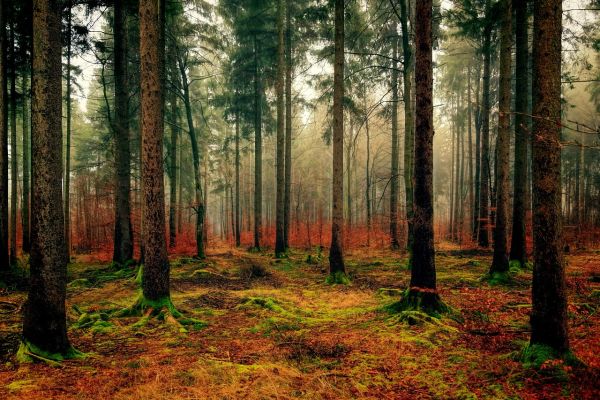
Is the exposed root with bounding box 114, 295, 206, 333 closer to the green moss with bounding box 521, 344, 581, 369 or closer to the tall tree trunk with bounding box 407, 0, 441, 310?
the tall tree trunk with bounding box 407, 0, 441, 310

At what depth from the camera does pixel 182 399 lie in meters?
3.85

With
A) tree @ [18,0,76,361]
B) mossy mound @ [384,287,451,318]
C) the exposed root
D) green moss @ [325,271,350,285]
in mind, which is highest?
tree @ [18,0,76,361]

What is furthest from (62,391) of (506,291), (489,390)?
(506,291)

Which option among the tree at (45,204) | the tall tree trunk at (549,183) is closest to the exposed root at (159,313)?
the tree at (45,204)

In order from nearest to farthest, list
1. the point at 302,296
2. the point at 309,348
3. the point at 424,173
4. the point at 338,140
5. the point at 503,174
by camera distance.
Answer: the point at 309,348 < the point at 424,173 < the point at 302,296 < the point at 503,174 < the point at 338,140

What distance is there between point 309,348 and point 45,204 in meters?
4.45

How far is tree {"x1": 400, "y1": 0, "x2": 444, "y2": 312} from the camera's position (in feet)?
22.0

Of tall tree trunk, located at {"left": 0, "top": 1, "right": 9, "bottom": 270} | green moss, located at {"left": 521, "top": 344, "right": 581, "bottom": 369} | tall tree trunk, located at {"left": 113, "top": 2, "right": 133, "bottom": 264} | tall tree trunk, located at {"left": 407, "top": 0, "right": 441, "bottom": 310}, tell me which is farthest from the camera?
tall tree trunk, located at {"left": 113, "top": 2, "right": 133, "bottom": 264}

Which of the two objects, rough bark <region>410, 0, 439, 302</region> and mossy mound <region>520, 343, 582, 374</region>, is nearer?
mossy mound <region>520, 343, 582, 374</region>

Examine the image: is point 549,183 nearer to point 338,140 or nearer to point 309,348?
point 309,348

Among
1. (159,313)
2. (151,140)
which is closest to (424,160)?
(151,140)

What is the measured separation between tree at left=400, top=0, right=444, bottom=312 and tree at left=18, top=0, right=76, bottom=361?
6.11 metres

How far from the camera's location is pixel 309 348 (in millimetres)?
5461

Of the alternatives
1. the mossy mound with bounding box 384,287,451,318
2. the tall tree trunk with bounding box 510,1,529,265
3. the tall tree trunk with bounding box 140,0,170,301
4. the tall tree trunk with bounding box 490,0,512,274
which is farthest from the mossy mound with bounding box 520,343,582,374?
the tall tree trunk with bounding box 510,1,529,265
